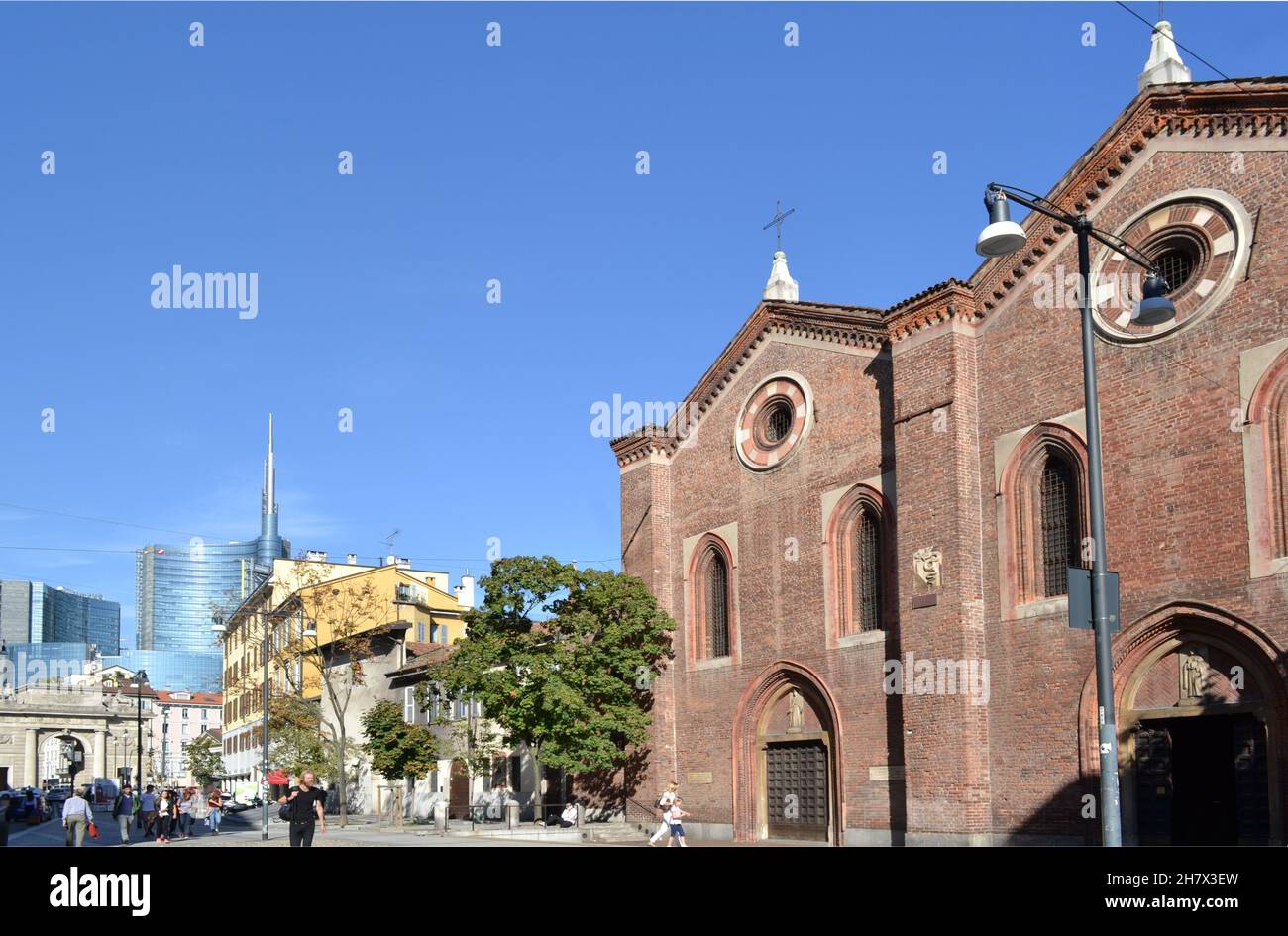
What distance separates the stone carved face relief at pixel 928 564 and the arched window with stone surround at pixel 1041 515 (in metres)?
1.29

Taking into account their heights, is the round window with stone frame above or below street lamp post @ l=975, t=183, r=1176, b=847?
above

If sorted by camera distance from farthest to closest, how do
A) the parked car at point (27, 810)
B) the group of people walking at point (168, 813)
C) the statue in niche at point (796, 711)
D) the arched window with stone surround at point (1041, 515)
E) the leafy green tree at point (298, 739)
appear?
the parked car at point (27, 810) → the leafy green tree at point (298, 739) → the group of people walking at point (168, 813) → the statue in niche at point (796, 711) → the arched window with stone surround at point (1041, 515)

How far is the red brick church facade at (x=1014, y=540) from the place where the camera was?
20094 mm

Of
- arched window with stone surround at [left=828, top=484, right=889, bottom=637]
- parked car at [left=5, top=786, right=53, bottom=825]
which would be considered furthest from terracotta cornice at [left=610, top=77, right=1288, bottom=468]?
parked car at [left=5, top=786, right=53, bottom=825]

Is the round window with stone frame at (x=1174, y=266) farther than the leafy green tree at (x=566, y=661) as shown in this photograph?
No

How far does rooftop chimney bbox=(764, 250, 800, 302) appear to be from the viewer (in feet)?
110

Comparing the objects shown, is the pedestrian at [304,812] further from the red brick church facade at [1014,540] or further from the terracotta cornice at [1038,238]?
the terracotta cornice at [1038,238]

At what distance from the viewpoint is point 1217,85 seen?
2125 centimetres

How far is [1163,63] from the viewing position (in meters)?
23.7

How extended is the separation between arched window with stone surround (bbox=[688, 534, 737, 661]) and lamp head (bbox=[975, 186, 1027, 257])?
58.6 feet

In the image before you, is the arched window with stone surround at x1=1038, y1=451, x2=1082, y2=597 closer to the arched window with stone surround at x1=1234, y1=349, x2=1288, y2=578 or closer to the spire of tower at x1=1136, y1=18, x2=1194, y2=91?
the arched window with stone surround at x1=1234, y1=349, x2=1288, y2=578

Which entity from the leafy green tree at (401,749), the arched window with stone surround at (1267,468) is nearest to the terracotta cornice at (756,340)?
the arched window with stone surround at (1267,468)
